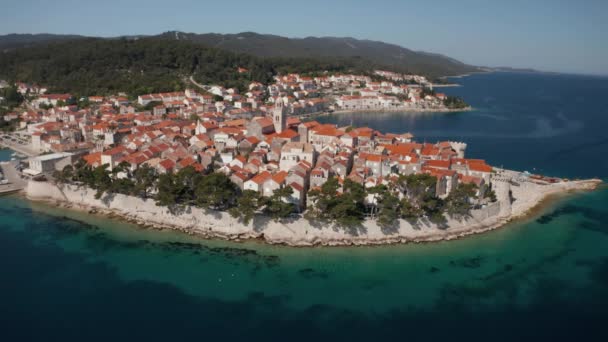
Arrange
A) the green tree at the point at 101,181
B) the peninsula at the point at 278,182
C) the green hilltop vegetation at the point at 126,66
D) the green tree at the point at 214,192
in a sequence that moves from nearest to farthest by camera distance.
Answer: the peninsula at the point at 278,182 → the green tree at the point at 214,192 → the green tree at the point at 101,181 → the green hilltop vegetation at the point at 126,66

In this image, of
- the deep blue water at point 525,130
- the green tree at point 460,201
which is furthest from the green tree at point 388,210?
the deep blue water at point 525,130

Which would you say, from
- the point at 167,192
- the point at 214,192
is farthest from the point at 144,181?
the point at 214,192

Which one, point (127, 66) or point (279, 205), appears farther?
point (127, 66)

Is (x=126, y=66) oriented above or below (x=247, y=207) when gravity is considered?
above

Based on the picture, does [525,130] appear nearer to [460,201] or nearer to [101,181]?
[460,201]

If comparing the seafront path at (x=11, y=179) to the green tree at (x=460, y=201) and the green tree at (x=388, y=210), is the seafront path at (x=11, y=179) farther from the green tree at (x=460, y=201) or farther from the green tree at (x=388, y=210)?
the green tree at (x=460, y=201)
